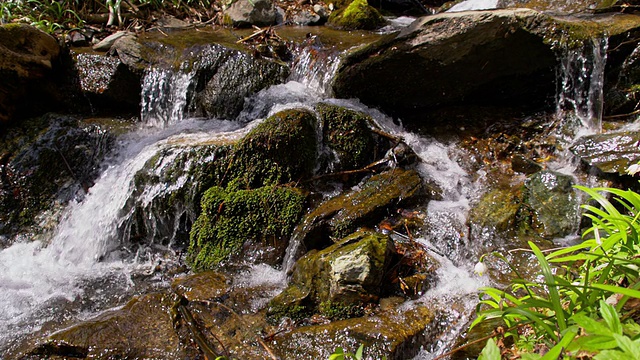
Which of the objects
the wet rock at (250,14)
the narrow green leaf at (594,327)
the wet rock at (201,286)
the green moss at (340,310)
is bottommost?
the wet rock at (201,286)

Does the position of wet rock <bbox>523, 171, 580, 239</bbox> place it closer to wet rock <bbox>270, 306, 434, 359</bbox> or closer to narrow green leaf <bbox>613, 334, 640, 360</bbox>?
wet rock <bbox>270, 306, 434, 359</bbox>

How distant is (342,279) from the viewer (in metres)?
3.09

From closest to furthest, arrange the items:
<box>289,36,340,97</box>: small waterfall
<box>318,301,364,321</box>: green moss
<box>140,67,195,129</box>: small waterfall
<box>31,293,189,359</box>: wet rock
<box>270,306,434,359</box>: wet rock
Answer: <box>270,306,434,359</box>: wet rock → <box>31,293,189,359</box>: wet rock → <box>318,301,364,321</box>: green moss → <box>289,36,340,97</box>: small waterfall → <box>140,67,195,129</box>: small waterfall

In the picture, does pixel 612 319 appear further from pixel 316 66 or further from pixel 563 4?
pixel 563 4

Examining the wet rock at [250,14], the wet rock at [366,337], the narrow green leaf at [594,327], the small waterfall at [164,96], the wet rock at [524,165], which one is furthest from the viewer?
the wet rock at [250,14]

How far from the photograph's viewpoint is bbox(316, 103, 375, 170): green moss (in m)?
4.67

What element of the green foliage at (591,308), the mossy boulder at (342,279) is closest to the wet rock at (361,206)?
the mossy boulder at (342,279)

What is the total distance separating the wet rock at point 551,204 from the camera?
12.5 feet

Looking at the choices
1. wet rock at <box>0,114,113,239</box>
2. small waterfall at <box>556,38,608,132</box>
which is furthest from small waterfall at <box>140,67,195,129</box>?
small waterfall at <box>556,38,608,132</box>

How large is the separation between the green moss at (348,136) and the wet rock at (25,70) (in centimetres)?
412

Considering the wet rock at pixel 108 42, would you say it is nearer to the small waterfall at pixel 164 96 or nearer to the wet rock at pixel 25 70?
the wet rock at pixel 25 70

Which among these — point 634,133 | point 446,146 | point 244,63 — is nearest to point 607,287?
point 634,133

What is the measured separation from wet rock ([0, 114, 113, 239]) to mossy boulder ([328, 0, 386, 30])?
4.55m

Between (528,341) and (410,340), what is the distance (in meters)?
1.18
